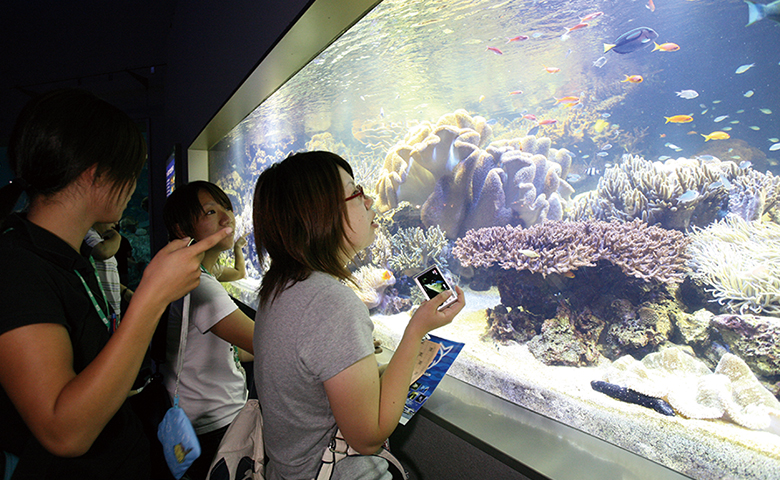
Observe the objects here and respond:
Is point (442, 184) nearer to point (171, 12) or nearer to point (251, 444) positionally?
point (251, 444)

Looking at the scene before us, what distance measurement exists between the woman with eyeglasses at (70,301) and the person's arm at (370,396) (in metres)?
0.49

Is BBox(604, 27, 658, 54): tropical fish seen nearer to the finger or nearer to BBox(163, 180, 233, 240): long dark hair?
the finger

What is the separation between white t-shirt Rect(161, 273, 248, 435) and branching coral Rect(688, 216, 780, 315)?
6.71 ft

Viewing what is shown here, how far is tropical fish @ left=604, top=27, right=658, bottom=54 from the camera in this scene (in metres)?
1.74

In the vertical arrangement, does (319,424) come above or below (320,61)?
below

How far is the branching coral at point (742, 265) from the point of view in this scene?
1.26 meters

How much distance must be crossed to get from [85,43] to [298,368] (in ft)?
32.3

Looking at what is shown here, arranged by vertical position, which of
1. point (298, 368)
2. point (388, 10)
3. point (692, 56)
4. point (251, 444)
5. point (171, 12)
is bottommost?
point (251, 444)

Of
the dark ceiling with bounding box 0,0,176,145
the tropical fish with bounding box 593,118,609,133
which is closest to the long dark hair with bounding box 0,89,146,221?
the tropical fish with bounding box 593,118,609,133

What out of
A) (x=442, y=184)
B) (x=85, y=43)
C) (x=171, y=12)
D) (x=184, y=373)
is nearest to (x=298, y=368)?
(x=184, y=373)

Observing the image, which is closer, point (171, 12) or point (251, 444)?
point (251, 444)

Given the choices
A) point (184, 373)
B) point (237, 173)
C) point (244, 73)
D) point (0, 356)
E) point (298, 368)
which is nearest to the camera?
point (0, 356)

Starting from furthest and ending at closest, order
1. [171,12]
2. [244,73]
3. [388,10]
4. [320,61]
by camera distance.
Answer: [171,12]
[320,61]
[244,73]
[388,10]

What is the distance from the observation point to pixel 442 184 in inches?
108
